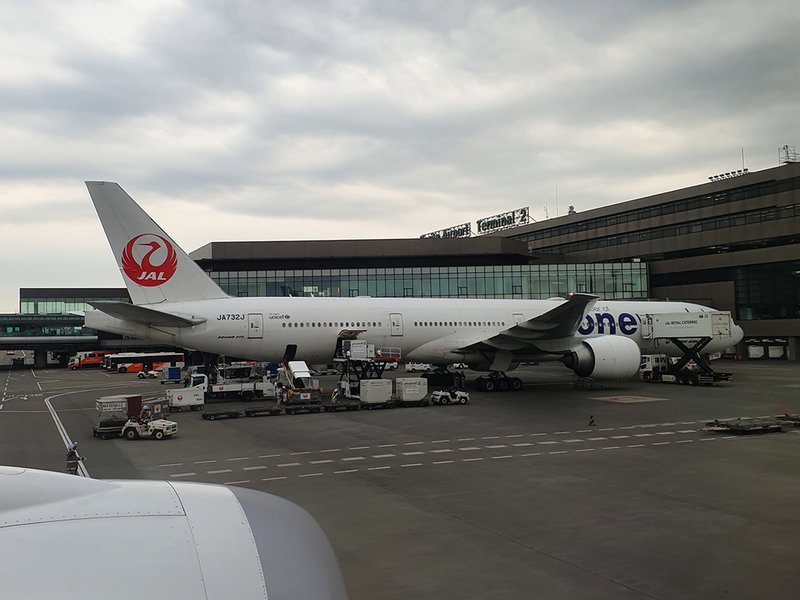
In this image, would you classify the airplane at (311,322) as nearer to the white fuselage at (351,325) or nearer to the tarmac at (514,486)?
the white fuselage at (351,325)

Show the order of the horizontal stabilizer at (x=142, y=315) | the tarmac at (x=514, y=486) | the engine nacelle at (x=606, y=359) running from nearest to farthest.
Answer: the tarmac at (x=514, y=486) < the horizontal stabilizer at (x=142, y=315) < the engine nacelle at (x=606, y=359)

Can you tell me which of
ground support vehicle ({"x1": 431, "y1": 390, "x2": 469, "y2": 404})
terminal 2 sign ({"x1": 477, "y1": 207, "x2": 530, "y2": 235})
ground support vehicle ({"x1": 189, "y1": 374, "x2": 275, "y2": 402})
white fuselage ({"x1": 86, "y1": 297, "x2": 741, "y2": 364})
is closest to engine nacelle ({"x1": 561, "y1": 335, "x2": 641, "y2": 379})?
white fuselage ({"x1": 86, "y1": 297, "x2": 741, "y2": 364})

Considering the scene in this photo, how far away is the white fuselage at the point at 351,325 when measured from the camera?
24.8 meters

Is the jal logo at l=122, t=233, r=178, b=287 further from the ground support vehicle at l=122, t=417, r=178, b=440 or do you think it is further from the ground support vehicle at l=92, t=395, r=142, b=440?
the ground support vehicle at l=122, t=417, r=178, b=440

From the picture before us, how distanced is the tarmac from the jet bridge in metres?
8.41

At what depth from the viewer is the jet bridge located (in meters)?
30.3

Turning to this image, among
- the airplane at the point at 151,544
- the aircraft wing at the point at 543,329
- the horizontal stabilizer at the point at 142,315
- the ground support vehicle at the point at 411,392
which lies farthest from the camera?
the aircraft wing at the point at 543,329

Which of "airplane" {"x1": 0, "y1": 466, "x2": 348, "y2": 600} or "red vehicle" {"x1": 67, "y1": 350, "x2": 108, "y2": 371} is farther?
"red vehicle" {"x1": 67, "y1": 350, "x2": 108, "y2": 371}

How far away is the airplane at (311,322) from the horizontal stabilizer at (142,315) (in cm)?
4

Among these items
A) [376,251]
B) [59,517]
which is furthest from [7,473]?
[376,251]

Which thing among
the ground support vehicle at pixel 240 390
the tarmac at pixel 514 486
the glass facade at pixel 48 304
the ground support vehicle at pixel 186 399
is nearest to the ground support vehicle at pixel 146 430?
the tarmac at pixel 514 486

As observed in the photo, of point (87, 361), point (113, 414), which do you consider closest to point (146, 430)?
point (113, 414)

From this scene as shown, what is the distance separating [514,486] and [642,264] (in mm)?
57575

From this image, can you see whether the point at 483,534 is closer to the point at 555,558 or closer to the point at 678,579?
the point at 555,558
